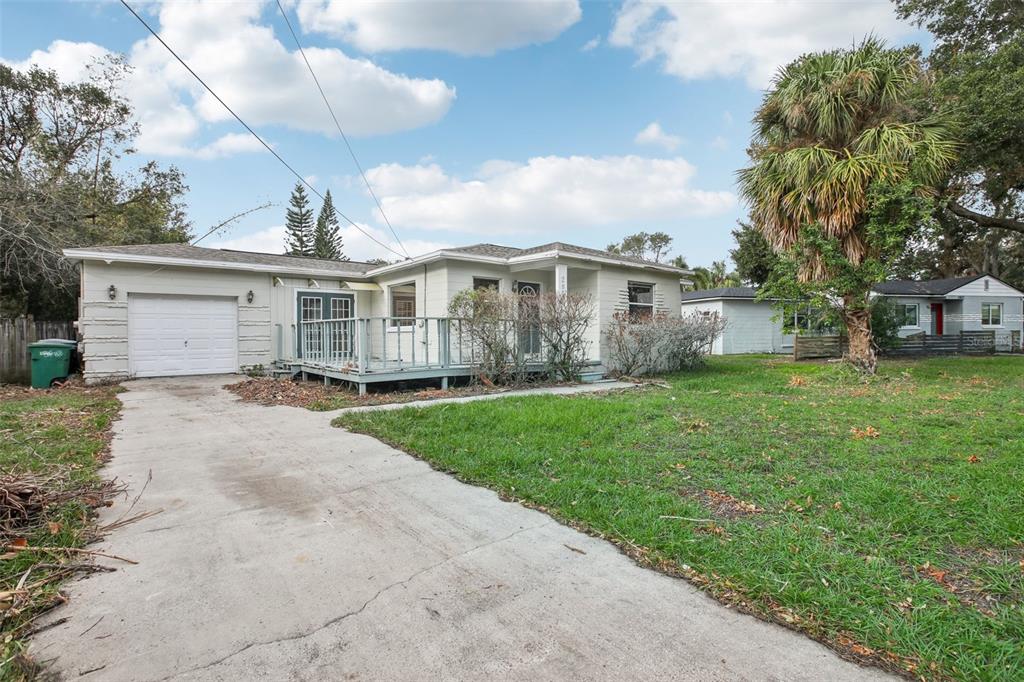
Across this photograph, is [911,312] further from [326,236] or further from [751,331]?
[326,236]

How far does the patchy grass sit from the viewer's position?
230 centimetres

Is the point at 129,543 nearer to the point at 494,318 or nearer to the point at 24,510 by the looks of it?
the point at 24,510

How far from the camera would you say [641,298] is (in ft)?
44.1

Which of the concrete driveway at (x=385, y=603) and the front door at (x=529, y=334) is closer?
the concrete driveway at (x=385, y=603)

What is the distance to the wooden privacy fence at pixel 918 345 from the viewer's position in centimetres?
1791

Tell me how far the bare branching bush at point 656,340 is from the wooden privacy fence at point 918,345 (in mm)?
7477

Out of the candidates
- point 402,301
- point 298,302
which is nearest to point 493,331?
point 402,301

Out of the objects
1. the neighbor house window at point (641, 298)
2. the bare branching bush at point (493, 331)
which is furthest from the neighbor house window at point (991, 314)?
the bare branching bush at point (493, 331)

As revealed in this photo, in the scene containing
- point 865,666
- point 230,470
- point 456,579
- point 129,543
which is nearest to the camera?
point 865,666

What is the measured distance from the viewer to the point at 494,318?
9.62 metres

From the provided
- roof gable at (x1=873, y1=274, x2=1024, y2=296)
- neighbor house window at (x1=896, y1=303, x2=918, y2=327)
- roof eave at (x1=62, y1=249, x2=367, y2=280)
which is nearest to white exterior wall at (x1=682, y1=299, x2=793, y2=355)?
neighbor house window at (x1=896, y1=303, x2=918, y2=327)

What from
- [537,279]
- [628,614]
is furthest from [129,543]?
[537,279]

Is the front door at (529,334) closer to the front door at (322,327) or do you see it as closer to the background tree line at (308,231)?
the front door at (322,327)

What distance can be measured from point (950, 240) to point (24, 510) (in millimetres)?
35426
